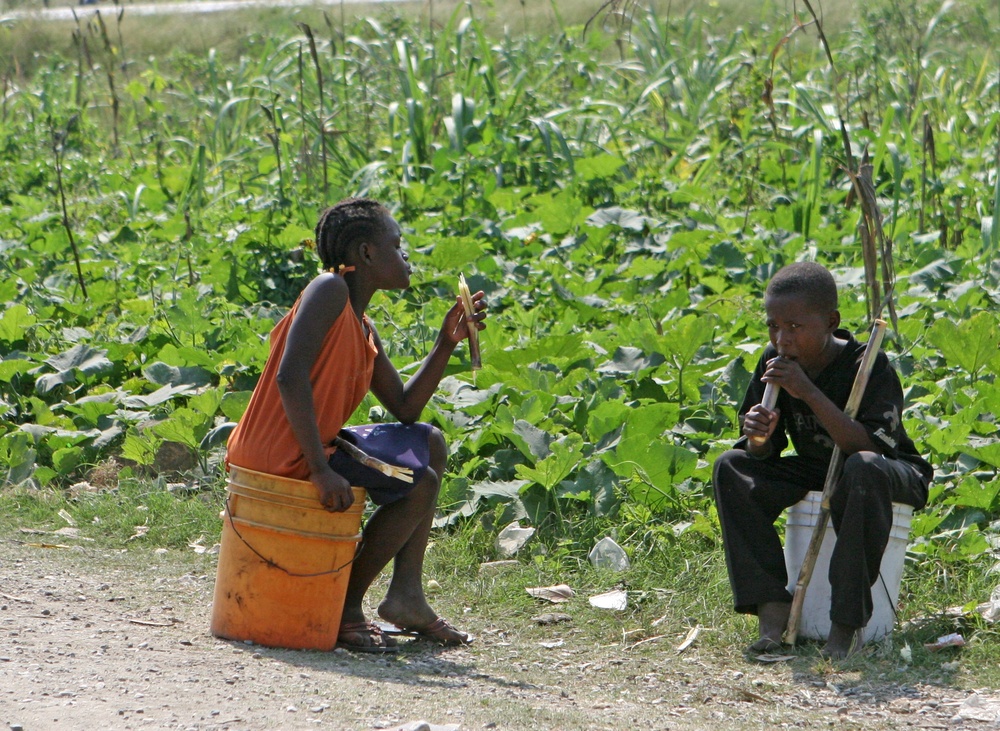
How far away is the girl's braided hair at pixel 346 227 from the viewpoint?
3479mm

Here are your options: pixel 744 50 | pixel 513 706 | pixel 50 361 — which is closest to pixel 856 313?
pixel 513 706

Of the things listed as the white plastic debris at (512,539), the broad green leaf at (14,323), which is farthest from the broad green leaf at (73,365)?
the white plastic debris at (512,539)

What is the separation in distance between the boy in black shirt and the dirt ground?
0.20 m

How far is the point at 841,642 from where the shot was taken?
11.0ft

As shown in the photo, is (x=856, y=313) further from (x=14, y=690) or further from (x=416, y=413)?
(x=14, y=690)

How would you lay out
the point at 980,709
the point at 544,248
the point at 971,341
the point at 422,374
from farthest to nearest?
the point at 544,248 < the point at 971,341 < the point at 422,374 < the point at 980,709

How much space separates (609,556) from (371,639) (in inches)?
36.1

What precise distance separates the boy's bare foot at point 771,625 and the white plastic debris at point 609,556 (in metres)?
0.66

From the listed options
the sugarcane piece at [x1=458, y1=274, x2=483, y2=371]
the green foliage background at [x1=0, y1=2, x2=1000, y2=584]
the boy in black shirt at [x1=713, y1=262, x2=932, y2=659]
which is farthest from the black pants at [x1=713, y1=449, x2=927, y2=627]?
the sugarcane piece at [x1=458, y1=274, x2=483, y2=371]

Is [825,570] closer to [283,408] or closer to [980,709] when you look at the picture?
[980,709]

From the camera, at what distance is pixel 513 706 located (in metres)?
2.94

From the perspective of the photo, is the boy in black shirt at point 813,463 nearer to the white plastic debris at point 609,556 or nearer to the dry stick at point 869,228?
the white plastic debris at point 609,556

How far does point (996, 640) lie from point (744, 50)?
7.29 meters

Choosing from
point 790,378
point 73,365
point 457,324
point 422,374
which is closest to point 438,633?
point 422,374
